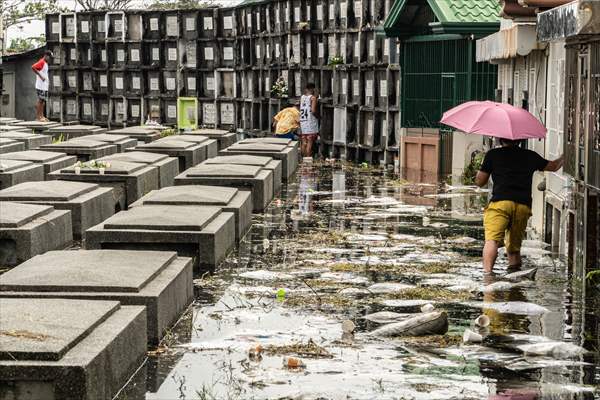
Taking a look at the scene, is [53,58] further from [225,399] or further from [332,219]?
[225,399]

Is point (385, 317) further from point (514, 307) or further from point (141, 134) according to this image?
point (141, 134)

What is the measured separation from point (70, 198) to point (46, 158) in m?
5.62

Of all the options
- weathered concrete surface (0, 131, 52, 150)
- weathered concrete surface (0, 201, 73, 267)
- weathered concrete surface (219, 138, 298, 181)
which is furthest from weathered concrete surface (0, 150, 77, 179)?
weathered concrete surface (0, 201, 73, 267)

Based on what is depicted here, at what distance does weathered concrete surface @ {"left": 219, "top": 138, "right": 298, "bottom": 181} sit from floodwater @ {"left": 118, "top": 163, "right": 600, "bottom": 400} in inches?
248

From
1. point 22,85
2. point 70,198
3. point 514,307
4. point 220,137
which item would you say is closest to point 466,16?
point 220,137

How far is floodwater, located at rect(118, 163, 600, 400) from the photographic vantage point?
27.0ft

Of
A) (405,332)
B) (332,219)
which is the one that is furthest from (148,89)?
(405,332)

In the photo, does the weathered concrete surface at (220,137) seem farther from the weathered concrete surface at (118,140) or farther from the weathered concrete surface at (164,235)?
the weathered concrete surface at (164,235)

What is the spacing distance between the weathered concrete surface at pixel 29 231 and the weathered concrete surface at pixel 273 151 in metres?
→ 9.65

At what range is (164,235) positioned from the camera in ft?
41.8

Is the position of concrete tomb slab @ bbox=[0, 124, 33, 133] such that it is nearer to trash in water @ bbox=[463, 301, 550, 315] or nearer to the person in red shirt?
the person in red shirt

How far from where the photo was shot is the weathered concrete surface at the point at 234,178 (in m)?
18.4

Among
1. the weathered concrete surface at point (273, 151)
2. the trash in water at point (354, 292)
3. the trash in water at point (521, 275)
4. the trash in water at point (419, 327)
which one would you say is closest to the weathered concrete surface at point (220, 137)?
the weathered concrete surface at point (273, 151)

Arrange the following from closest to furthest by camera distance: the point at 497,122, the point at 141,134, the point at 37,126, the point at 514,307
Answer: the point at 514,307, the point at 497,122, the point at 141,134, the point at 37,126
